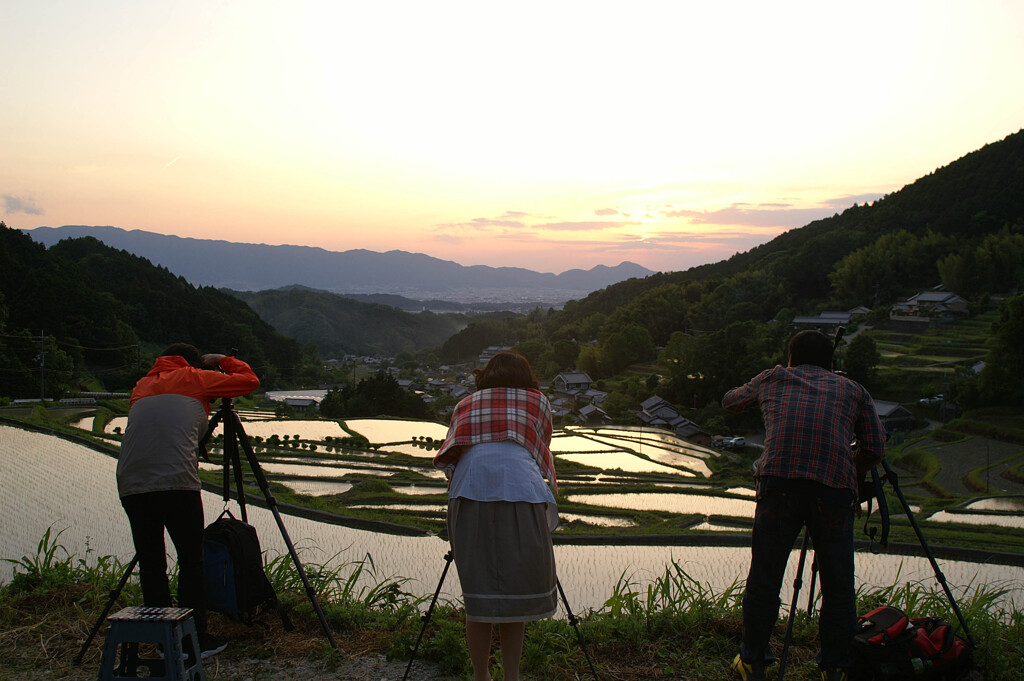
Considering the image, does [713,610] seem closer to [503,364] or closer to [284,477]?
[503,364]

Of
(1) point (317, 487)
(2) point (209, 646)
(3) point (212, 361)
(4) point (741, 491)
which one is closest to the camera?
(2) point (209, 646)

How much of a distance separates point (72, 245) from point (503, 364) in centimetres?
5818

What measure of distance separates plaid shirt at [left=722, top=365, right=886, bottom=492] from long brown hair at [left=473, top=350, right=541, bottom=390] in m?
0.83

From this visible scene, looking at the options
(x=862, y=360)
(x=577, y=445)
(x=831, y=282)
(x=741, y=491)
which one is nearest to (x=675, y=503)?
(x=741, y=491)

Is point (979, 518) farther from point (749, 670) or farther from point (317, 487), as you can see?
point (317, 487)

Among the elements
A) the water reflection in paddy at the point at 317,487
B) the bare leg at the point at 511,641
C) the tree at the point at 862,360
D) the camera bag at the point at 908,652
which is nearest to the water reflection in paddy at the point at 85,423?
the water reflection in paddy at the point at 317,487

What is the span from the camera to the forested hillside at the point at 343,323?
9944 centimetres

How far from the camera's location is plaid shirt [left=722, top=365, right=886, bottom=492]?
8.73 feet

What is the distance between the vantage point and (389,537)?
30.0ft

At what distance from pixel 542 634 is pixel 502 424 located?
1.42 meters

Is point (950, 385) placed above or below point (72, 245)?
below

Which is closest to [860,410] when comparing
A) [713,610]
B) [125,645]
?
[713,610]

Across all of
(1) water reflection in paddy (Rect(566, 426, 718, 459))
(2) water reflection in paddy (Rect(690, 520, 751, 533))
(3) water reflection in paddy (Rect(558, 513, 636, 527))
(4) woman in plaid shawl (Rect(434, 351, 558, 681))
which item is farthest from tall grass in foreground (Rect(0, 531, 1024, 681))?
(1) water reflection in paddy (Rect(566, 426, 718, 459))

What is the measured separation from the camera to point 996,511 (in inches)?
512
